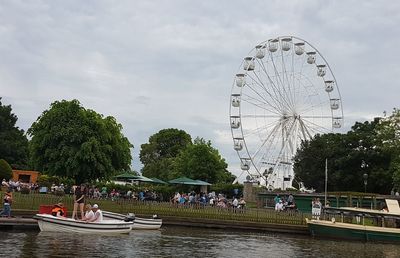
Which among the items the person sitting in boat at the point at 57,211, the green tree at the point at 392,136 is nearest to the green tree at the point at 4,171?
the person sitting in boat at the point at 57,211

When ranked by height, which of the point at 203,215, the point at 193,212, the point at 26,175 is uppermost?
the point at 26,175

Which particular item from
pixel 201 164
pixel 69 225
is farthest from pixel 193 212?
pixel 201 164

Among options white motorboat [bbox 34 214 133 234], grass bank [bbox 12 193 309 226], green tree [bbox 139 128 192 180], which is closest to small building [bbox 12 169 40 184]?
green tree [bbox 139 128 192 180]

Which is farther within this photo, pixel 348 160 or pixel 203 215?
pixel 348 160

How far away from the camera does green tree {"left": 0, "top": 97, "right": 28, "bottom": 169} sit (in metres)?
92.6

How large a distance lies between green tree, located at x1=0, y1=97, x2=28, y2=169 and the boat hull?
65893 mm

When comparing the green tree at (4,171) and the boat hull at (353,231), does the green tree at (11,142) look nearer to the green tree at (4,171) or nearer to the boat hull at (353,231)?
the green tree at (4,171)

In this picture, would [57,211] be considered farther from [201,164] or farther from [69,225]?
[201,164]

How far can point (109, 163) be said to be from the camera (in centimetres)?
4819

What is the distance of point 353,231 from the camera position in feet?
120

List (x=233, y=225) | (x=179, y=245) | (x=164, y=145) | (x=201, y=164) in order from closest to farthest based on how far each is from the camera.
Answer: (x=179, y=245) < (x=233, y=225) < (x=201, y=164) < (x=164, y=145)

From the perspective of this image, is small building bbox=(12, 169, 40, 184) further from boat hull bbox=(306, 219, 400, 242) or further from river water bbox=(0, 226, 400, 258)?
boat hull bbox=(306, 219, 400, 242)

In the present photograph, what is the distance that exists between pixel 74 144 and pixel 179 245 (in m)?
22.4

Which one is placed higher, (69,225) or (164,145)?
(164,145)
